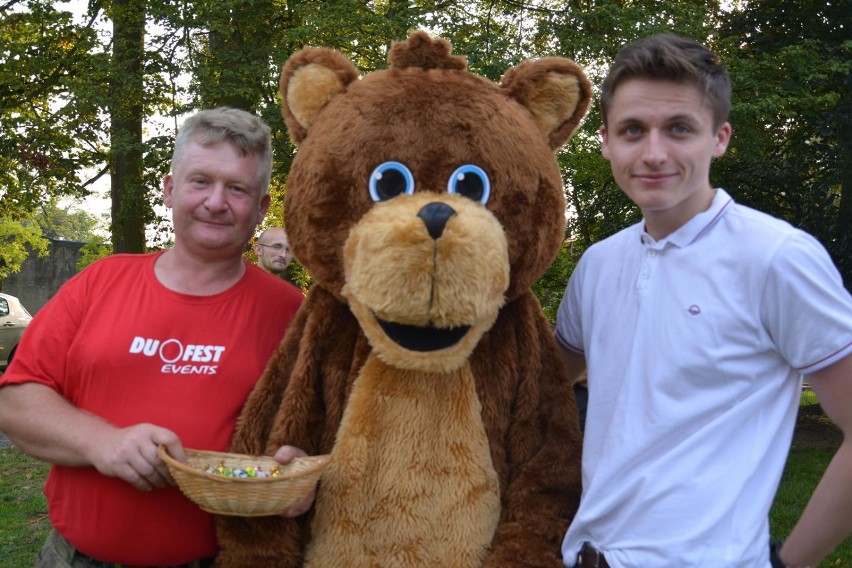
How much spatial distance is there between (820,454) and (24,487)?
362 inches

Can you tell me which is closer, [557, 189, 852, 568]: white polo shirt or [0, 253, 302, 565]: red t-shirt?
[557, 189, 852, 568]: white polo shirt

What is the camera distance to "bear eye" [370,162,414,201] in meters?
2.34

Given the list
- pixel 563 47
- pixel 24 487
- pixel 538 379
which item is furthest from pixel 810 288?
pixel 24 487

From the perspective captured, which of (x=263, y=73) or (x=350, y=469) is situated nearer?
(x=350, y=469)

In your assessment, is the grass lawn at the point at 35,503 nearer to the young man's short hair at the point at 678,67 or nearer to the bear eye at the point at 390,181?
the bear eye at the point at 390,181

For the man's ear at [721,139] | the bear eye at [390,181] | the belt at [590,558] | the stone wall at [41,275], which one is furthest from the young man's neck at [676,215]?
the stone wall at [41,275]

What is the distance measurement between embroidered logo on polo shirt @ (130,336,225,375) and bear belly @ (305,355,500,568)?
502mm

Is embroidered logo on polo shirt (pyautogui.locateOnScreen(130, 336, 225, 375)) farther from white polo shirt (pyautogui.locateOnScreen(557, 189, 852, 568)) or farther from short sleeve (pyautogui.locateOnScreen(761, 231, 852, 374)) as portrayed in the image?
short sleeve (pyautogui.locateOnScreen(761, 231, 852, 374))

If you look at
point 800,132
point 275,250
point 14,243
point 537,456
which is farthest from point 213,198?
point 14,243

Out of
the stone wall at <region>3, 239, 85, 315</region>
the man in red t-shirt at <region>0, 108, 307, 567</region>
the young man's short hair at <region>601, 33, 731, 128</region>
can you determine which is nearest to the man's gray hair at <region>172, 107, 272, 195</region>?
the man in red t-shirt at <region>0, 108, 307, 567</region>

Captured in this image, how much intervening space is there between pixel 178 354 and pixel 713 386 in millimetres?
1637

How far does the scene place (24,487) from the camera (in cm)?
807

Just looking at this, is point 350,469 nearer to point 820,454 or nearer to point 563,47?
point 563,47

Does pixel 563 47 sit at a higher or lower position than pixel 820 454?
higher
